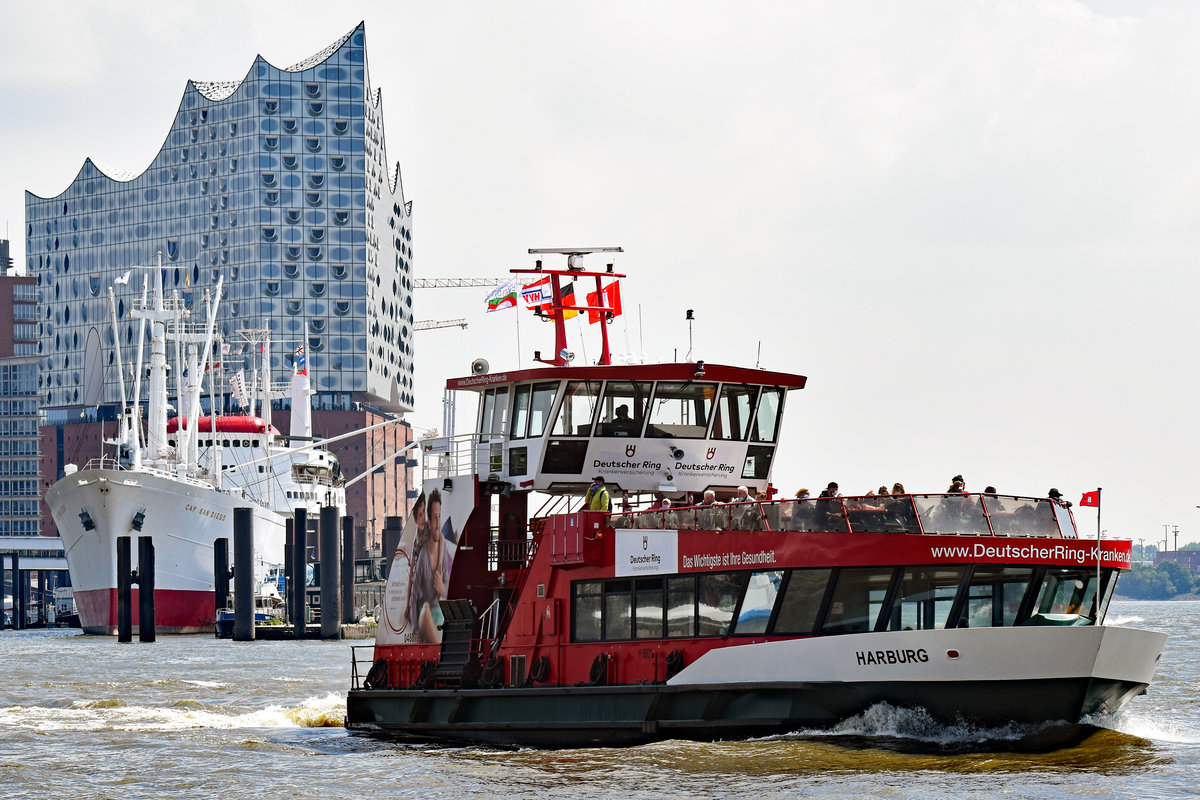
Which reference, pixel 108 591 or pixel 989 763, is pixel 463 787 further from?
pixel 108 591

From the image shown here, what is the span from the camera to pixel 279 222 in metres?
153

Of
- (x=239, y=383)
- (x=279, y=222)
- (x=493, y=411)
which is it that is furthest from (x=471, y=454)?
(x=279, y=222)

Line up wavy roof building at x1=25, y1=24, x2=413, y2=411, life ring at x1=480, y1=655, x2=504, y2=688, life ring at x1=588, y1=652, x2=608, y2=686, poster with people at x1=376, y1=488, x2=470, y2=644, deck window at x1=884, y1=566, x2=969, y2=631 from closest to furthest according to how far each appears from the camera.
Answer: deck window at x1=884, y1=566, x2=969, y2=631 → life ring at x1=588, y1=652, x2=608, y2=686 → life ring at x1=480, y1=655, x2=504, y2=688 → poster with people at x1=376, y1=488, x2=470, y2=644 → wavy roof building at x1=25, y1=24, x2=413, y2=411

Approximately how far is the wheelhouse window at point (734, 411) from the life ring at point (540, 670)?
14.9 feet

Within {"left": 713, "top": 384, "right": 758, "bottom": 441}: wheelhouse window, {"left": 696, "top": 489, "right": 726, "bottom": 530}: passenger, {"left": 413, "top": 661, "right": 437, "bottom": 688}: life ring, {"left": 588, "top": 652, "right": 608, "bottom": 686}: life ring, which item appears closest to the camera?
{"left": 696, "top": 489, "right": 726, "bottom": 530}: passenger

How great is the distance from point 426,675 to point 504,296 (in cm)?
965

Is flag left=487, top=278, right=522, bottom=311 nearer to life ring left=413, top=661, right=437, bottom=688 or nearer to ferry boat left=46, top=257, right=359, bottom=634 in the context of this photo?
life ring left=413, top=661, right=437, bottom=688

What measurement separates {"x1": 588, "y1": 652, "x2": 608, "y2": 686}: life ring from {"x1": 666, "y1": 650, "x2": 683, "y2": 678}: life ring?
1249 mm

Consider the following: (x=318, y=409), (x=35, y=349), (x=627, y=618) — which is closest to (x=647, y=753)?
(x=627, y=618)

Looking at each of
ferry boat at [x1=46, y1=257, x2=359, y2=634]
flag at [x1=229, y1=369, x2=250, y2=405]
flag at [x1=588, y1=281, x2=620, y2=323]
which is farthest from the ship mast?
flag at [x1=229, y1=369, x2=250, y2=405]

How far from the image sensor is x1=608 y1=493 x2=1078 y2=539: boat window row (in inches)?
799

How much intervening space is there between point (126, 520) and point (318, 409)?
6892 cm

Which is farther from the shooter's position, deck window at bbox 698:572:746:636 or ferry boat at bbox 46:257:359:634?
ferry boat at bbox 46:257:359:634

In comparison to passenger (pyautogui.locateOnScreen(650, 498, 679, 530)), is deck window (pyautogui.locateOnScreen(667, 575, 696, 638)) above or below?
below
